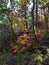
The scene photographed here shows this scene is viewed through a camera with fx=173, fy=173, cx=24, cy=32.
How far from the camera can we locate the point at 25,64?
387 inches

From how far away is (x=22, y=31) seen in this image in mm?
16031

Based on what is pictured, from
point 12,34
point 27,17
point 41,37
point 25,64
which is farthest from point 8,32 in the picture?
point 25,64

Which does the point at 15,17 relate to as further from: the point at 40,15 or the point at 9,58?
the point at 9,58

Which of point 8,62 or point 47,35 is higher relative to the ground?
point 47,35

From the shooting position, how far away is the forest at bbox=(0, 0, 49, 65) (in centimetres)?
1190

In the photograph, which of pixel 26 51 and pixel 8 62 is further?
pixel 26 51

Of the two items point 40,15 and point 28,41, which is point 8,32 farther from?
point 28,41

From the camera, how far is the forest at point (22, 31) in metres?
11.9

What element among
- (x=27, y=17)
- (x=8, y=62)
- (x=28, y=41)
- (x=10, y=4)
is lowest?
(x=8, y=62)

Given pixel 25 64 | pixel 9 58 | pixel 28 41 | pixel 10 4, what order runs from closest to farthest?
pixel 25 64 < pixel 9 58 < pixel 28 41 < pixel 10 4

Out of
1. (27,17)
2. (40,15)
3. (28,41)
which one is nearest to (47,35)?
(28,41)

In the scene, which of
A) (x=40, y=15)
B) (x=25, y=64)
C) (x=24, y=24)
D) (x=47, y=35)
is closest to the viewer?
(x=25, y=64)

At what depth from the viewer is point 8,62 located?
35.3 feet

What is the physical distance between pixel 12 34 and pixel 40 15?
442 cm
